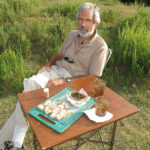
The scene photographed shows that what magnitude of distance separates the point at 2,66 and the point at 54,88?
161cm

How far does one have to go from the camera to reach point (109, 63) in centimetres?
373

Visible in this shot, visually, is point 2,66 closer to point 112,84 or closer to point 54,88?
point 54,88

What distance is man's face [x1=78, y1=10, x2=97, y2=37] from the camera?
2.13 meters

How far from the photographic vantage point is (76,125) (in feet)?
4.39

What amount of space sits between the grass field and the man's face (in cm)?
126

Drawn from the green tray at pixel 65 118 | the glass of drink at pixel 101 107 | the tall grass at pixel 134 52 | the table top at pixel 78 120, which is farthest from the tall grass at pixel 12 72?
the glass of drink at pixel 101 107

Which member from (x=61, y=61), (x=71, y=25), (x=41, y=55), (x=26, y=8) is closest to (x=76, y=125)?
(x=61, y=61)

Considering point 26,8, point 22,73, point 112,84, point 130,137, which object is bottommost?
point 130,137

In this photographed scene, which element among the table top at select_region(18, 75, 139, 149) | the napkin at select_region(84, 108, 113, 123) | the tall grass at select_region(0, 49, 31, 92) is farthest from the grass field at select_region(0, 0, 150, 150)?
the napkin at select_region(84, 108, 113, 123)

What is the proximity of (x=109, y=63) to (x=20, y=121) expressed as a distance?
7.70 ft

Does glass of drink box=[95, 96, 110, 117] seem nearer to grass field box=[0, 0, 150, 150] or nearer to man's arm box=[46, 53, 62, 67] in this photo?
grass field box=[0, 0, 150, 150]

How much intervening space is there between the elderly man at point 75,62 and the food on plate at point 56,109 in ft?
1.76

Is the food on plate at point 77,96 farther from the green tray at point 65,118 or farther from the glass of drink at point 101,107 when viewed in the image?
the glass of drink at point 101,107

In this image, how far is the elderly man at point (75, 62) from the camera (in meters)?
1.98
